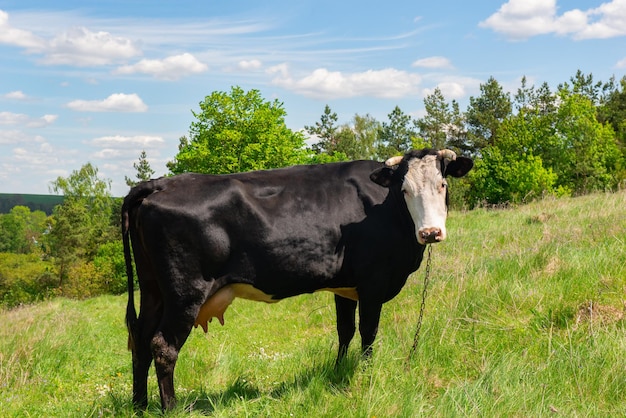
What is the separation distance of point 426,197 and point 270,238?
4.79ft

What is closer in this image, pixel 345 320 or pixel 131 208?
pixel 131 208

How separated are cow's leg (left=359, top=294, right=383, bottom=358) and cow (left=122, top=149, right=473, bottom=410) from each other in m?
0.01

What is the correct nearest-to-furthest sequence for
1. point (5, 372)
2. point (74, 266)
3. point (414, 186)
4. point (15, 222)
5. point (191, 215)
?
point (191, 215)
point (414, 186)
point (5, 372)
point (74, 266)
point (15, 222)

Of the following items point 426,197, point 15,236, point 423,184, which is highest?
point 423,184

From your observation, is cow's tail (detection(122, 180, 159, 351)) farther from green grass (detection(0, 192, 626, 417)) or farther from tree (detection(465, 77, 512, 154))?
tree (detection(465, 77, 512, 154))

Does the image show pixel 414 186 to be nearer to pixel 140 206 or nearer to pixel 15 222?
pixel 140 206

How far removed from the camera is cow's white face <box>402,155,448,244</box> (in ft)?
16.9

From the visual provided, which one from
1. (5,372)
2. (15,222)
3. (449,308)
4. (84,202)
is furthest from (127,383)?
(15,222)

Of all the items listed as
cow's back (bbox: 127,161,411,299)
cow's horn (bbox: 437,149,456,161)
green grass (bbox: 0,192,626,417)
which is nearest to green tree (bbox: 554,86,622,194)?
green grass (bbox: 0,192,626,417)

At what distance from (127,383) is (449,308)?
409 centimetres

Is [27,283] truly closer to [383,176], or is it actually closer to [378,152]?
[378,152]

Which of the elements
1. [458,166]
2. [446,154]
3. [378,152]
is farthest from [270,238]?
[378,152]

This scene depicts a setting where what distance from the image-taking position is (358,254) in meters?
5.54

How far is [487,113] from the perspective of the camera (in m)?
72.3
